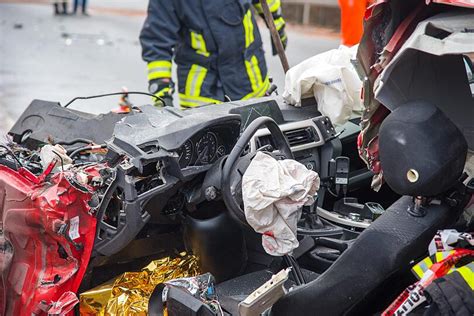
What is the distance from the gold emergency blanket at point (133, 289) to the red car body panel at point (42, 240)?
10 cm

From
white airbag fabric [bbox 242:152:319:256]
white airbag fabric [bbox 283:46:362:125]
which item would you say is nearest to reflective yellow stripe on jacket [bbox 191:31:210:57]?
white airbag fabric [bbox 283:46:362:125]

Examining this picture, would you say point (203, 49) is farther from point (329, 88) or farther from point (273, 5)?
point (329, 88)

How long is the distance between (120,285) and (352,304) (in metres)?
0.85

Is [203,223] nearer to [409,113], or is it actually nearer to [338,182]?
[338,182]

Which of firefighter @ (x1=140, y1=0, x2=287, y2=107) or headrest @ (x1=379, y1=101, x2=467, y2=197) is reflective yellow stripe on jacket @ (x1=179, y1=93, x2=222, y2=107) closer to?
firefighter @ (x1=140, y1=0, x2=287, y2=107)

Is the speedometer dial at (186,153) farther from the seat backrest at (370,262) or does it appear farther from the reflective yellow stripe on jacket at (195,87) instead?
the reflective yellow stripe on jacket at (195,87)

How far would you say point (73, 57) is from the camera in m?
11.8

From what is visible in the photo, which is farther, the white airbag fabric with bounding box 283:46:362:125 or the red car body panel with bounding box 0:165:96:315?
the white airbag fabric with bounding box 283:46:362:125

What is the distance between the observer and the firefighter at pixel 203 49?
400cm

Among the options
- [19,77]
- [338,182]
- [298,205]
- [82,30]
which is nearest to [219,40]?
[338,182]

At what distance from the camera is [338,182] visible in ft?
8.51

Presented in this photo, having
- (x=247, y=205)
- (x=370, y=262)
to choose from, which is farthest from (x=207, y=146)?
(x=370, y=262)

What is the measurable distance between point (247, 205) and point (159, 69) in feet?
7.64

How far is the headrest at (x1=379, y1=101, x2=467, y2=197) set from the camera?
62.1 inches
